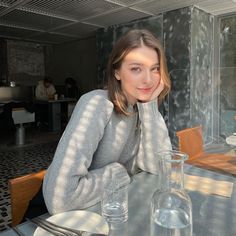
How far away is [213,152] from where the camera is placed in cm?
174

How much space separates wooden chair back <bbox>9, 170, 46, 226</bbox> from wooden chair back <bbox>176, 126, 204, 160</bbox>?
3.61 ft

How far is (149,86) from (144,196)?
1.40ft

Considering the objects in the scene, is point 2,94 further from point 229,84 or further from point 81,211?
point 81,211

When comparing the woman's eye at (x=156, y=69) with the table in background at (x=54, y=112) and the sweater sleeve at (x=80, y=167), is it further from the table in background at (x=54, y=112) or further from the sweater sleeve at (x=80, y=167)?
the table in background at (x=54, y=112)

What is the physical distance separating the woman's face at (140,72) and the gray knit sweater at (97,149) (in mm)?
100

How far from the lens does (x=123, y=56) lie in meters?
1.04

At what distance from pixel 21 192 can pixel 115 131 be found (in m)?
0.43

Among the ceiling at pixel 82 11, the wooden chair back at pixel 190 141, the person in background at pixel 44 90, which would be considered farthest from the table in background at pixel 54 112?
the wooden chair back at pixel 190 141

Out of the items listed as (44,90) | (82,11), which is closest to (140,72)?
(82,11)

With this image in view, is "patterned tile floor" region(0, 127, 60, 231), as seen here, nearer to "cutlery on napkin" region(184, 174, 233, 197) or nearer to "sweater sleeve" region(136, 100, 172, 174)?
"sweater sleeve" region(136, 100, 172, 174)

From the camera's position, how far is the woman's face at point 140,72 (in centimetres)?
101

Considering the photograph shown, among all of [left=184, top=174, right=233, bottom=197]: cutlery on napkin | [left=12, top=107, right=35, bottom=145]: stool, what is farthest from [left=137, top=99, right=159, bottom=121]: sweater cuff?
[left=12, top=107, right=35, bottom=145]: stool

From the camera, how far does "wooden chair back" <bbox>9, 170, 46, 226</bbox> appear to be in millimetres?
973

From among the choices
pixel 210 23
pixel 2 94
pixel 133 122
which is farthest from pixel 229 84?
pixel 2 94
